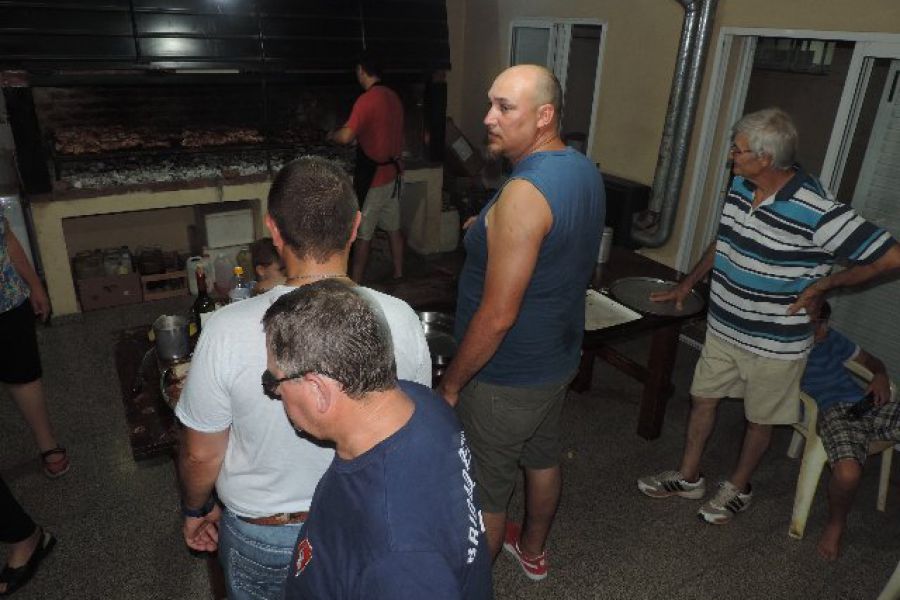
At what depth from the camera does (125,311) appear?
4.86 meters

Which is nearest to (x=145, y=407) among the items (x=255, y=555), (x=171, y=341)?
(x=171, y=341)

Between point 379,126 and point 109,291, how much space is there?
2371 mm

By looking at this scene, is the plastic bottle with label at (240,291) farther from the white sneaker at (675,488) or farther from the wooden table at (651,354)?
the white sneaker at (675,488)

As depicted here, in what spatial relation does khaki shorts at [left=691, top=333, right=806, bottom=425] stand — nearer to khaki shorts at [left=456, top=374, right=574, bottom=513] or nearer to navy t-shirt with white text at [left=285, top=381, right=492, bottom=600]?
khaki shorts at [left=456, top=374, right=574, bottom=513]

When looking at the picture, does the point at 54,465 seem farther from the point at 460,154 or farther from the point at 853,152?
the point at 853,152

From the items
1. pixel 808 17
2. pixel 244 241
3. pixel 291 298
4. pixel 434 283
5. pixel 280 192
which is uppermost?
pixel 808 17

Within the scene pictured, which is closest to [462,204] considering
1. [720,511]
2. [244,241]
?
[244,241]

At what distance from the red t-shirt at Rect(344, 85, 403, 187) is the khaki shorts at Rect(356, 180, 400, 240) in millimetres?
75

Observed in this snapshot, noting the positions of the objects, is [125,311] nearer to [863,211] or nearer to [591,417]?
[591,417]

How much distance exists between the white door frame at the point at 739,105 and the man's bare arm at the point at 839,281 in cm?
181

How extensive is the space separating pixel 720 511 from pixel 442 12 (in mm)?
4631

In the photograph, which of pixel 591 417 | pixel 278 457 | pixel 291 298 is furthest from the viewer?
pixel 591 417

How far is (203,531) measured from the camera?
191cm

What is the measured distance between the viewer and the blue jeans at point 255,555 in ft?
5.29
